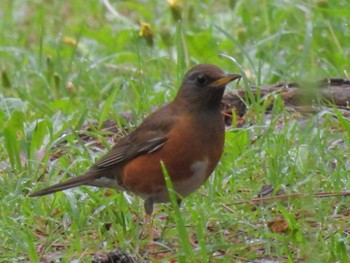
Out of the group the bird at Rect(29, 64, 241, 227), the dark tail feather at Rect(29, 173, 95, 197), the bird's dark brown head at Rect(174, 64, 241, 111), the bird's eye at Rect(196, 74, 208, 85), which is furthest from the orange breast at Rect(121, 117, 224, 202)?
the dark tail feather at Rect(29, 173, 95, 197)

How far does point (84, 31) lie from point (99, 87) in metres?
1.13

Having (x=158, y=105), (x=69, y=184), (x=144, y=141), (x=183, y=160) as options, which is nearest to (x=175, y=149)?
(x=183, y=160)

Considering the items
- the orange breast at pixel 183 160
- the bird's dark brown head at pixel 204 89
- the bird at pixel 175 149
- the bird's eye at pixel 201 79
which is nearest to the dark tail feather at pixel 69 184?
the bird at pixel 175 149

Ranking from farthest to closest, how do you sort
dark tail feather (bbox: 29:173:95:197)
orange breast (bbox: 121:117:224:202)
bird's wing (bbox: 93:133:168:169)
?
dark tail feather (bbox: 29:173:95:197) → bird's wing (bbox: 93:133:168:169) → orange breast (bbox: 121:117:224:202)

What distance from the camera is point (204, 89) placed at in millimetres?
6410

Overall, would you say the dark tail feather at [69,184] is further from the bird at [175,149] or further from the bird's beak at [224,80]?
the bird's beak at [224,80]

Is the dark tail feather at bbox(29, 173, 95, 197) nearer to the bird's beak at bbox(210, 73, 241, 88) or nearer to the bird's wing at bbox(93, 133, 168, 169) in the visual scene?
the bird's wing at bbox(93, 133, 168, 169)

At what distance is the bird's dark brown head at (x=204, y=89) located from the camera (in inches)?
250

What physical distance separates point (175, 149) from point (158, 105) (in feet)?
6.74

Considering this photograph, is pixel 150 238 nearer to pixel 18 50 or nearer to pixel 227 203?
pixel 227 203

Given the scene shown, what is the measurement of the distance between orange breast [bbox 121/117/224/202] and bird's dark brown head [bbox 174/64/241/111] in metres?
0.14

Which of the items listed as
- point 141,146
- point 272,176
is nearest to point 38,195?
point 141,146

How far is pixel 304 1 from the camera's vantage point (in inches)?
379

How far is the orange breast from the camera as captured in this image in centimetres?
612
